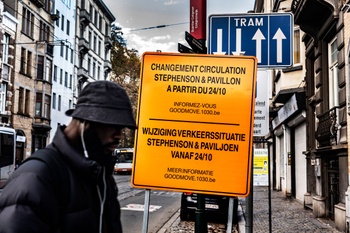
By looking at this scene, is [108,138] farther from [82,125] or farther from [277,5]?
[277,5]

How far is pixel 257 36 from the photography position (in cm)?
638

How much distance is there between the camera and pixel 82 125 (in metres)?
2.17

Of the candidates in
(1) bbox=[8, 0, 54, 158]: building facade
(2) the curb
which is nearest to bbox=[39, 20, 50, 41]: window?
(1) bbox=[8, 0, 54, 158]: building facade

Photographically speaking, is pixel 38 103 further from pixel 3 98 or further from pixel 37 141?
pixel 3 98

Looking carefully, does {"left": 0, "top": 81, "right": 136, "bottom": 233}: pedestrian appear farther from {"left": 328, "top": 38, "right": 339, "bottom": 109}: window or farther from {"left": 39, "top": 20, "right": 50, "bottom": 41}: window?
{"left": 39, "top": 20, "right": 50, "bottom": 41}: window

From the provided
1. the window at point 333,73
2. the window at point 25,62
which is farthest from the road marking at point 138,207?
the window at point 25,62

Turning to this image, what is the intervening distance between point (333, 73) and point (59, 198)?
40.9ft

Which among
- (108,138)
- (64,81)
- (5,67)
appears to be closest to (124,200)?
(108,138)

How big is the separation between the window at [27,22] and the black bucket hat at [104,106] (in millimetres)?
38779

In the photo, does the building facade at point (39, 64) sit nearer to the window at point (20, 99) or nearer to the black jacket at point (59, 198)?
the window at point (20, 99)

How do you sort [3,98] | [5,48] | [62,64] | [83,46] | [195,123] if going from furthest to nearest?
[83,46], [62,64], [5,48], [3,98], [195,123]

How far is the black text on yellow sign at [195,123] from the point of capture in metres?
4.99

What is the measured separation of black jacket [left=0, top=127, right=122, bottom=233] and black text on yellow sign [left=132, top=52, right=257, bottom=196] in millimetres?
2728

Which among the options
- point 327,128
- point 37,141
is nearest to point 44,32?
point 37,141
